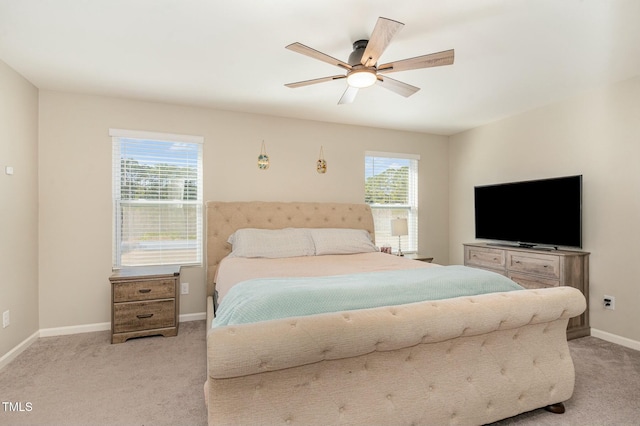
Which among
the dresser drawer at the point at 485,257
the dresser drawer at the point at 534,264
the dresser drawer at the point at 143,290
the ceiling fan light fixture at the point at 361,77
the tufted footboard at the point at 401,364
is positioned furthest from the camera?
the dresser drawer at the point at 485,257

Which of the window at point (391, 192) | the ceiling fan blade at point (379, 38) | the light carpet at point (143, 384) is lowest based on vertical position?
the light carpet at point (143, 384)

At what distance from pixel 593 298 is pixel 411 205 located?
93.4 inches

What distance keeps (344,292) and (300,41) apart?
70.6 inches

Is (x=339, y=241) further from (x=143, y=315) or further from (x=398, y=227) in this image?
(x=143, y=315)

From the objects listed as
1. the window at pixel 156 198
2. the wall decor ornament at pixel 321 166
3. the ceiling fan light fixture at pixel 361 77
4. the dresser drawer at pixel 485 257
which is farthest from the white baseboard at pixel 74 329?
the dresser drawer at pixel 485 257

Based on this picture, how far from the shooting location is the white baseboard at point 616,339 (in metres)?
2.90

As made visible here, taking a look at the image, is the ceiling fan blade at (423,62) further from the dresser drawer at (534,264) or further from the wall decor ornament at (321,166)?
the dresser drawer at (534,264)

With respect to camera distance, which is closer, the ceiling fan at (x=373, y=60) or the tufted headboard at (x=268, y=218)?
the ceiling fan at (x=373, y=60)

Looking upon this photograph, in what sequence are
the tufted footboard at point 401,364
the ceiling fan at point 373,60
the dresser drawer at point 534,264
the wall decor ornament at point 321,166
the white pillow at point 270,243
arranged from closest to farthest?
1. the tufted footboard at point 401,364
2. the ceiling fan at point 373,60
3. the dresser drawer at point 534,264
4. the white pillow at point 270,243
5. the wall decor ornament at point 321,166

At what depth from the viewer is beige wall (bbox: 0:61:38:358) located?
262 cm

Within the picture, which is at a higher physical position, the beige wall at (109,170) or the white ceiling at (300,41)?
the white ceiling at (300,41)

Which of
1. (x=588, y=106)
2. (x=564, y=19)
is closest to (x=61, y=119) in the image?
(x=564, y=19)

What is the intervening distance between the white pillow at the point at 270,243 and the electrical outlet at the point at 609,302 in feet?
9.55

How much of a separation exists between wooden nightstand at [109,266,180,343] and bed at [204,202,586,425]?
164 centimetres
